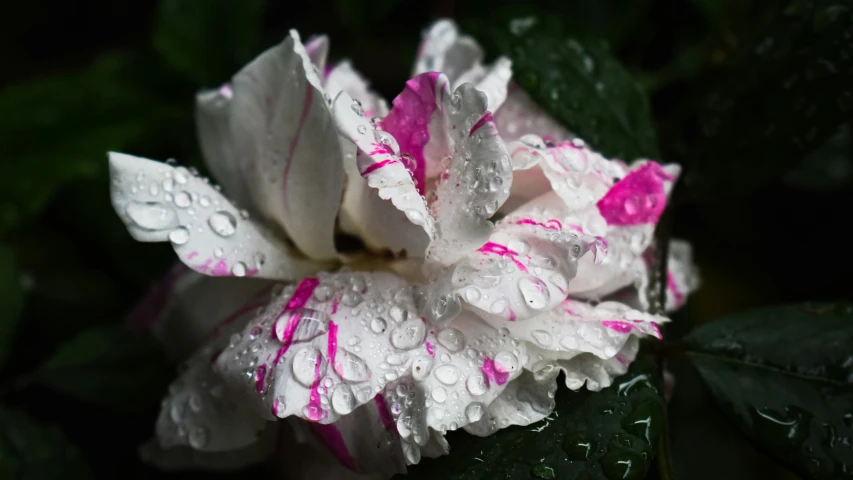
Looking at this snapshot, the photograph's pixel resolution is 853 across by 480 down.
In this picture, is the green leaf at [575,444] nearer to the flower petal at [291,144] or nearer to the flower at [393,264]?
the flower at [393,264]

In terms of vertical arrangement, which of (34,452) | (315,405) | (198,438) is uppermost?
(315,405)

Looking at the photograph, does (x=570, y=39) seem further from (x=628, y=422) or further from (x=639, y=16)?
(x=628, y=422)

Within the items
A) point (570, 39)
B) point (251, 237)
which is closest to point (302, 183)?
point (251, 237)

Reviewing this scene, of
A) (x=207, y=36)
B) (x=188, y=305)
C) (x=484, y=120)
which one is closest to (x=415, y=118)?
(x=484, y=120)

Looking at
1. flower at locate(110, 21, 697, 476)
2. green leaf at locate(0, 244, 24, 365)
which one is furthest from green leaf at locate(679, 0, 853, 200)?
green leaf at locate(0, 244, 24, 365)

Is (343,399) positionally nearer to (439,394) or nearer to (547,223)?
(439,394)

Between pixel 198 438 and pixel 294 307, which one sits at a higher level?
pixel 294 307
